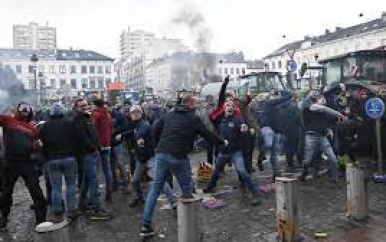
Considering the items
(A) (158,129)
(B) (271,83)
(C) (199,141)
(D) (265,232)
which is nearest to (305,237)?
(D) (265,232)

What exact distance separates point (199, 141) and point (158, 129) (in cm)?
929

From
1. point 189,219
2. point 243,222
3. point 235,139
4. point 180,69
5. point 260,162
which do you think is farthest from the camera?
point 180,69

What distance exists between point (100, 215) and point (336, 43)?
64.5 metres

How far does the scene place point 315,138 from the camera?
30.3 feet

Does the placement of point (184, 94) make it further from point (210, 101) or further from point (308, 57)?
point (308, 57)

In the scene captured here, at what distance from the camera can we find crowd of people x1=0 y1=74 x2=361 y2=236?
263 inches

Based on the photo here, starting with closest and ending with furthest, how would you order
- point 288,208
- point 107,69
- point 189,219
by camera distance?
1. point 189,219
2. point 288,208
3. point 107,69

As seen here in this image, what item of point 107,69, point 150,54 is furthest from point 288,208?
point 150,54

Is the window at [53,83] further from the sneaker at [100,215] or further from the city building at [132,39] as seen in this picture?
the sneaker at [100,215]

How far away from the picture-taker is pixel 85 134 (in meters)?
7.53

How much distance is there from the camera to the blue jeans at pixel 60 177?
7363 mm

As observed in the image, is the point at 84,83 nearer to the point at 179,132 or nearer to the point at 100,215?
the point at 100,215

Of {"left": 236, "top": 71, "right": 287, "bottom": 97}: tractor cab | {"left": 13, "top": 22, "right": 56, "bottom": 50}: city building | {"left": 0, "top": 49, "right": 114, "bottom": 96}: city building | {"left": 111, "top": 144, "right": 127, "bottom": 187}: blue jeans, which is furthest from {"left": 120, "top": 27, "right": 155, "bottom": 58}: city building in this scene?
{"left": 111, "top": 144, "right": 127, "bottom": 187}: blue jeans

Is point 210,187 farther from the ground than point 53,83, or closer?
closer
